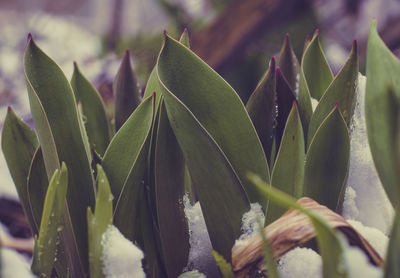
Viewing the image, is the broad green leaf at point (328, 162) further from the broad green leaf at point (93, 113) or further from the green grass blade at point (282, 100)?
the broad green leaf at point (93, 113)

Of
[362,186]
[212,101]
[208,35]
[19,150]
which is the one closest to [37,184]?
[19,150]

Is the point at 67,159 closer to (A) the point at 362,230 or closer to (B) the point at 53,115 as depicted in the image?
(B) the point at 53,115

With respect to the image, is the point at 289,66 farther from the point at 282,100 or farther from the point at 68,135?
the point at 68,135

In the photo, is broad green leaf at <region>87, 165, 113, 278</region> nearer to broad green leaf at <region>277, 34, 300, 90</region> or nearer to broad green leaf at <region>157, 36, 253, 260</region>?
broad green leaf at <region>157, 36, 253, 260</region>

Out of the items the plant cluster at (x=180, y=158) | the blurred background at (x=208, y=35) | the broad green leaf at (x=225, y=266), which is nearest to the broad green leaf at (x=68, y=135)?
the plant cluster at (x=180, y=158)

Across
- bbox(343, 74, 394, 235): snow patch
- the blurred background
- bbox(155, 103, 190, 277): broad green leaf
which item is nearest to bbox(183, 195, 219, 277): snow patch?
bbox(155, 103, 190, 277): broad green leaf

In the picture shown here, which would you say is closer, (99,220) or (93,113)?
(99,220)
